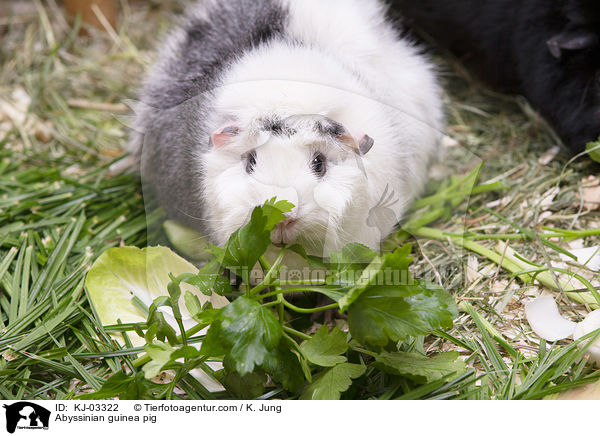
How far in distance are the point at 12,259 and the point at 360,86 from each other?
4.86ft

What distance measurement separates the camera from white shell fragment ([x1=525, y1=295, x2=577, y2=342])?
5.58 ft

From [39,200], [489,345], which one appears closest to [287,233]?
[489,345]

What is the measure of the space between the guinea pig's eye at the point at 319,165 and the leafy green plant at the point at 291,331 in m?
0.18

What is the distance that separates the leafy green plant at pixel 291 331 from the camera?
4.52 feet

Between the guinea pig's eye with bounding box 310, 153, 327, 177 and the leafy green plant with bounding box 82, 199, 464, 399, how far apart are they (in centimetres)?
18

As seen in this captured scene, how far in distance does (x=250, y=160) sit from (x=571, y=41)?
1577mm

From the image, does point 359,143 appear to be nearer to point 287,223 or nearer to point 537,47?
point 287,223

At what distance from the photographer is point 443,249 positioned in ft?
6.86

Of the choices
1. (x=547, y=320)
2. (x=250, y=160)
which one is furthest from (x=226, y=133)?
(x=547, y=320)

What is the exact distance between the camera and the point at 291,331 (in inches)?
61.9

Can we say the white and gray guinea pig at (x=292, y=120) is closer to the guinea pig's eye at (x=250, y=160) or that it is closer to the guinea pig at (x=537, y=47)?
the guinea pig's eye at (x=250, y=160)
